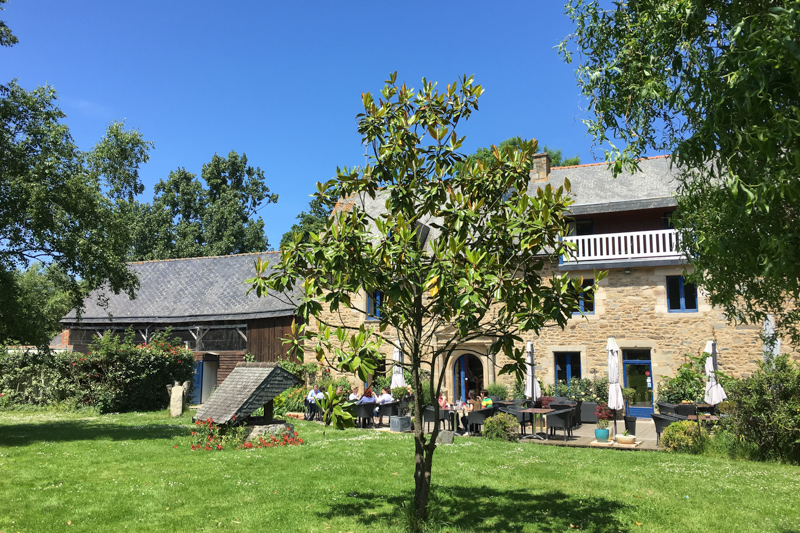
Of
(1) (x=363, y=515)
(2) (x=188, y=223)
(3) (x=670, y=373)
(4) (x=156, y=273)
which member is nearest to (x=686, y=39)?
(1) (x=363, y=515)

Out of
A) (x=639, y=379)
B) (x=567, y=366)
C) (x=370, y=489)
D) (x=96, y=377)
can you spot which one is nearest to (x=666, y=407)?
(x=639, y=379)

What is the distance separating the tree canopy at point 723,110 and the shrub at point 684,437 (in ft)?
18.1

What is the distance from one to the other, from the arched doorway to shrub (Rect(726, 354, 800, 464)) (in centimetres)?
1088

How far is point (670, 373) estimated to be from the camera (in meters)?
18.3

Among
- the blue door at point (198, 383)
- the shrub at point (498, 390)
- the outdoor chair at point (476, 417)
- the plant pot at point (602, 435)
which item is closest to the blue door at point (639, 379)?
the shrub at point (498, 390)

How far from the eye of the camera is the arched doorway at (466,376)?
20.9 metres

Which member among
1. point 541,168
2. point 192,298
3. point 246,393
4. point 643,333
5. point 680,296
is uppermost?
point 541,168

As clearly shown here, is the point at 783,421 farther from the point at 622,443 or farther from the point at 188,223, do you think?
the point at 188,223

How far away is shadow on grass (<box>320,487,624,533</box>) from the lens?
20.5ft

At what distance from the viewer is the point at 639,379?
61.9 ft

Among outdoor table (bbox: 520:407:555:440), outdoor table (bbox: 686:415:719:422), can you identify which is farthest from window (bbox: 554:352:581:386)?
outdoor table (bbox: 686:415:719:422)

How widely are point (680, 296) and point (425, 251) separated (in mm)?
15818

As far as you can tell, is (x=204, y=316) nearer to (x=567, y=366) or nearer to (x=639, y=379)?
(x=567, y=366)

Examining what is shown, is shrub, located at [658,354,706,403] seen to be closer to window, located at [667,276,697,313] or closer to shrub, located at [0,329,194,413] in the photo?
window, located at [667,276,697,313]
